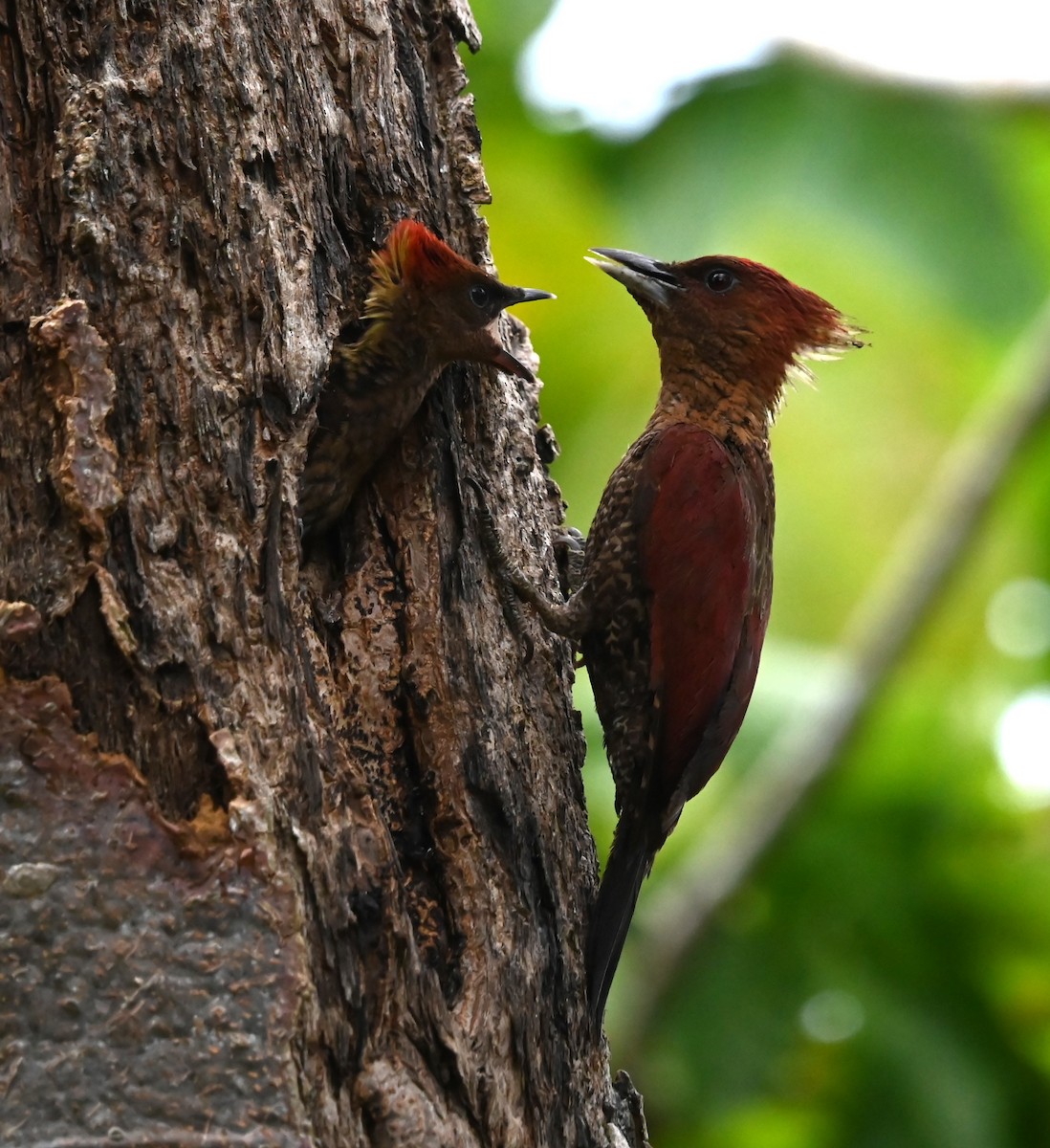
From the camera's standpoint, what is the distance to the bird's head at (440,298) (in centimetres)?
298

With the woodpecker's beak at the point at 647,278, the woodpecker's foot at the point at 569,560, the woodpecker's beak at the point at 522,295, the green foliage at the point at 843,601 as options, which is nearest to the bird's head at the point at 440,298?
the woodpecker's beak at the point at 522,295

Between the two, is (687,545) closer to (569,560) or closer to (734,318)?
(569,560)

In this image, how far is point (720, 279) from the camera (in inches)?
165

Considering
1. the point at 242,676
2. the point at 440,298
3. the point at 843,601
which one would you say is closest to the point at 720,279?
Answer: the point at 440,298

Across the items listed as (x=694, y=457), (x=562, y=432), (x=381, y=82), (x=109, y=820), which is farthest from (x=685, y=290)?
(x=562, y=432)

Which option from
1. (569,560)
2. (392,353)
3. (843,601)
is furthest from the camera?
(843,601)

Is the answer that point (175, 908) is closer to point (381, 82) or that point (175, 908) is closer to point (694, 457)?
point (381, 82)

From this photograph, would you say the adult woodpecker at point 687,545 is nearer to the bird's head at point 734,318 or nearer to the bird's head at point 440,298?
the bird's head at point 734,318

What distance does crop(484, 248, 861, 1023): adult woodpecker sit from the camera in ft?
12.0

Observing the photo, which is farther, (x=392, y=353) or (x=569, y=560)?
(x=569, y=560)

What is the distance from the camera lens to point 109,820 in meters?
2.23

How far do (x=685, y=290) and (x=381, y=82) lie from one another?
1384 millimetres

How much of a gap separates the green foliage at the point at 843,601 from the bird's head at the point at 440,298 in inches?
127

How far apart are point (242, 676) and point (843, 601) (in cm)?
695
